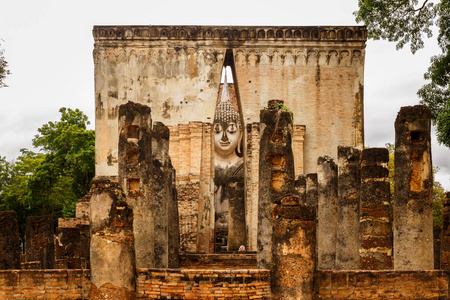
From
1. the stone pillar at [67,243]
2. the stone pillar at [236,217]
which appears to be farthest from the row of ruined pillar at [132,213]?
→ the stone pillar at [236,217]

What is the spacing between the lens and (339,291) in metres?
9.68

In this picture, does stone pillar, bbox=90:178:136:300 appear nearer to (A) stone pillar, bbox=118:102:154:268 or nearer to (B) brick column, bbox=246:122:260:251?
(A) stone pillar, bbox=118:102:154:268

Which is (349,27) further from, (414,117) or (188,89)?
(414,117)

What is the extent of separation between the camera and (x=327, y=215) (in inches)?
622

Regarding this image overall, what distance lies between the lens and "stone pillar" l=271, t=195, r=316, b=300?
910 centimetres

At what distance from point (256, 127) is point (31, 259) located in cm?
930

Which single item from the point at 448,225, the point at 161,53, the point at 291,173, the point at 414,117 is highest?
the point at 161,53

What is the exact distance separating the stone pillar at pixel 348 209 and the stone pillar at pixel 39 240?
784 cm

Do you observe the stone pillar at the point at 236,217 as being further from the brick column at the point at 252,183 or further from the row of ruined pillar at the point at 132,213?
the row of ruined pillar at the point at 132,213

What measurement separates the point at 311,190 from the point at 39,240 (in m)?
7.56

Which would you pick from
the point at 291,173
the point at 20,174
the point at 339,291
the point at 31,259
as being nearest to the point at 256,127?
the point at 31,259

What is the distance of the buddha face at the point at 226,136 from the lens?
27094 mm

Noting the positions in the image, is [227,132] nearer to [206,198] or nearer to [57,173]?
[206,198]

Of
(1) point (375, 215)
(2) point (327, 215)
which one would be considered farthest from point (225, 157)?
(1) point (375, 215)
